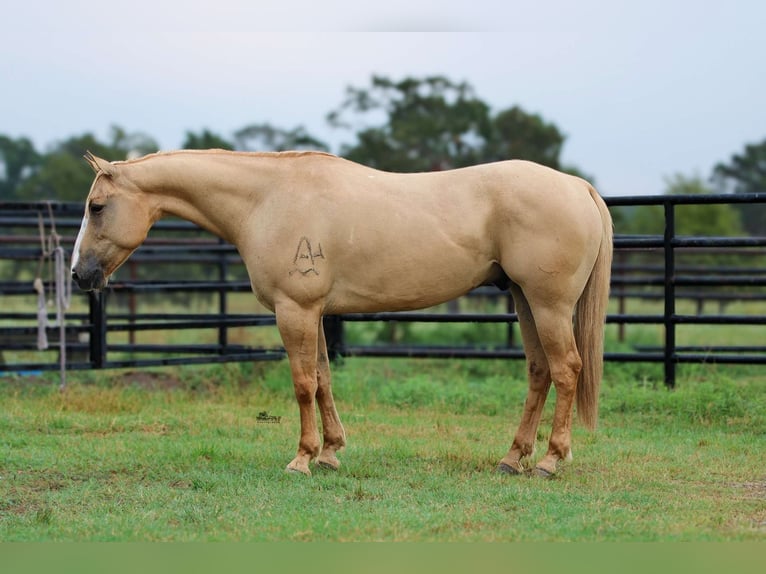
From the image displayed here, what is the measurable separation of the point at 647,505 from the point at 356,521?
1421mm

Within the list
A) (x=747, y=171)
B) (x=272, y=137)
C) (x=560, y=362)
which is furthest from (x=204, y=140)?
(x=560, y=362)

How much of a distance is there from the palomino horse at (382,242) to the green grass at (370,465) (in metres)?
0.49

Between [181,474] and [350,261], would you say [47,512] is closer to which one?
[181,474]

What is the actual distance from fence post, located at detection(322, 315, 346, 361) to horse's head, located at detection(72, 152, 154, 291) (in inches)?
144

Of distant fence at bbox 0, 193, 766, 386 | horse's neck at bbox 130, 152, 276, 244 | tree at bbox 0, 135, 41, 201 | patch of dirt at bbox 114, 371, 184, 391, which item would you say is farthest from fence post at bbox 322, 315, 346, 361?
tree at bbox 0, 135, 41, 201

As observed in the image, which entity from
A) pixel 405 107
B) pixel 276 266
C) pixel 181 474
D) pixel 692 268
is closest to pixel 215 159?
pixel 276 266

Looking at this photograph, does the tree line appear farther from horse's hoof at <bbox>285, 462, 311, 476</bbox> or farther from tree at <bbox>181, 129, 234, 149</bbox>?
horse's hoof at <bbox>285, 462, 311, 476</bbox>

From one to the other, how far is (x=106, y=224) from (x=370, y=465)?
2.12 metres

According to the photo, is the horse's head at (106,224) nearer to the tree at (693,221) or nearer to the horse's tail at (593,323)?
the horse's tail at (593,323)

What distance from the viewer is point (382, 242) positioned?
17.0 feet

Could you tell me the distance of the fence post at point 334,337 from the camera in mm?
8898

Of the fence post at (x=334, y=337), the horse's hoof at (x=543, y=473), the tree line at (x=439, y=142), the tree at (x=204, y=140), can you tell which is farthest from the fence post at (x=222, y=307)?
the tree at (x=204, y=140)

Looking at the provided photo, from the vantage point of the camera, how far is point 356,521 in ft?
12.9

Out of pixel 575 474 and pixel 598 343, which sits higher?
pixel 598 343
